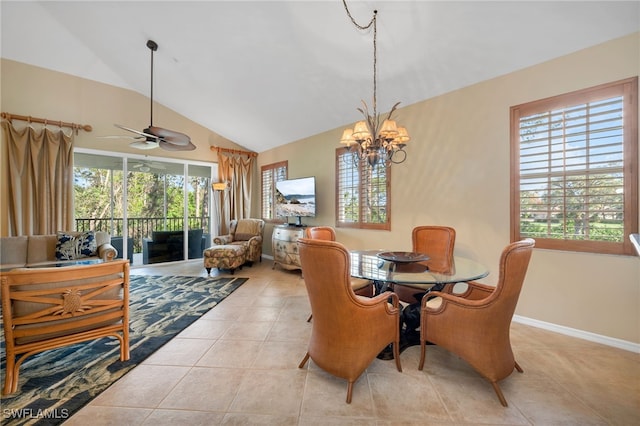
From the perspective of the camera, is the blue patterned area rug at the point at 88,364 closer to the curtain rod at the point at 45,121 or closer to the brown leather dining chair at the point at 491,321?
the brown leather dining chair at the point at 491,321

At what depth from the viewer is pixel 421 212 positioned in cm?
334

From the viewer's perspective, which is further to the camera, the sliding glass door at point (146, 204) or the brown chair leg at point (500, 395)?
the sliding glass door at point (146, 204)

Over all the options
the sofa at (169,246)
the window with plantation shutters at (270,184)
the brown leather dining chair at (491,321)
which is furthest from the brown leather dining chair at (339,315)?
the sofa at (169,246)

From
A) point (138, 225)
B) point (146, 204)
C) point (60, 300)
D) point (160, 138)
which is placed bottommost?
point (60, 300)

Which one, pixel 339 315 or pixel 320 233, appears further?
pixel 320 233

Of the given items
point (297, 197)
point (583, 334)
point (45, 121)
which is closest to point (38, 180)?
point (45, 121)

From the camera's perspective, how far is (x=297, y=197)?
4820mm

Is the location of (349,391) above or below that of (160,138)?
below

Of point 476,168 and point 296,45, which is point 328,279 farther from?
point 296,45

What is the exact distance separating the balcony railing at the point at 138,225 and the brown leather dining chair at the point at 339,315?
4.88 m

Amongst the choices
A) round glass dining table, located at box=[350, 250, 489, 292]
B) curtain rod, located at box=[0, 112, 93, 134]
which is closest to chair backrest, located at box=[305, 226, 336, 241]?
round glass dining table, located at box=[350, 250, 489, 292]

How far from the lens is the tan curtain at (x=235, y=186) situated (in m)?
5.80

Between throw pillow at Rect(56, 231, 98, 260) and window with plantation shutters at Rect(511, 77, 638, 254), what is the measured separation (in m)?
5.72

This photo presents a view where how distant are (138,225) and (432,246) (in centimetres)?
547
